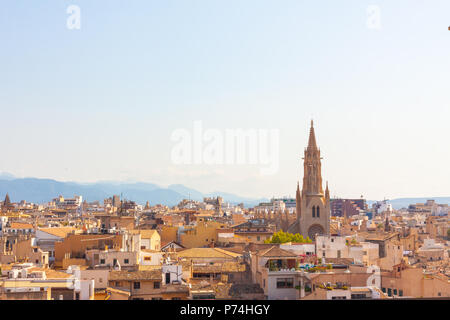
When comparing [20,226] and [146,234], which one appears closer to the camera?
[146,234]

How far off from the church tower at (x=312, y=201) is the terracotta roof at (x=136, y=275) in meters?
31.3

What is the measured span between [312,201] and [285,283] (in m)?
33.3

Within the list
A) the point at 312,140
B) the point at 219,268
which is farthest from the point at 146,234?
the point at 312,140

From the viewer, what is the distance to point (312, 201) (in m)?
50.7

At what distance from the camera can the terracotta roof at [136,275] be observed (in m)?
18.2

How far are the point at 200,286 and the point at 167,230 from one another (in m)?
20.4

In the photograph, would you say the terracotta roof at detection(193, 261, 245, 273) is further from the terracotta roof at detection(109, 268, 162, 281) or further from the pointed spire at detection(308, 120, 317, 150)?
the pointed spire at detection(308, 120, 317, 150)

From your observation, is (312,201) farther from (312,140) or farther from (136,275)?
(136,275)

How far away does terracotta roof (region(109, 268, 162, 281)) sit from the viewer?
59.6ft

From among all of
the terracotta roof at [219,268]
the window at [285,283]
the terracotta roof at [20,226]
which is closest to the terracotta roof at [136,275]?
the window at [285,283]

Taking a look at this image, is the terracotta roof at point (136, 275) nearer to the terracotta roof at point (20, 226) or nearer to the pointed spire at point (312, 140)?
the terracotta roof at point (20, 226)

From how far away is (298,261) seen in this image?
2083cm
